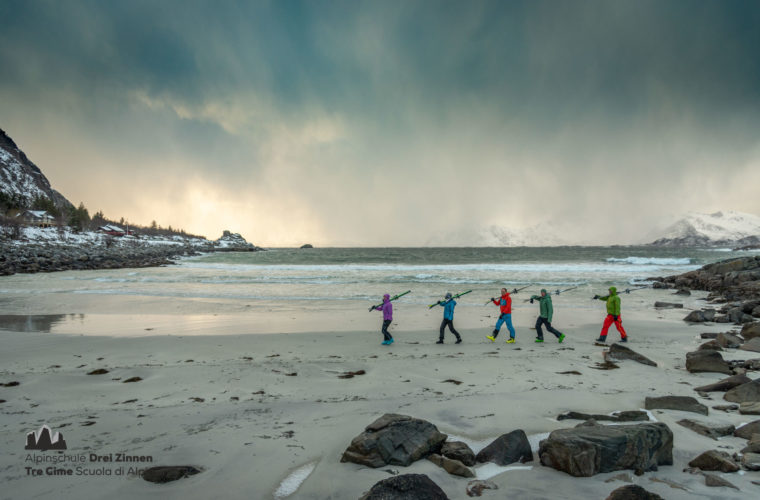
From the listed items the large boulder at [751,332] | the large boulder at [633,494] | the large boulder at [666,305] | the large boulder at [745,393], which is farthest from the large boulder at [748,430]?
the large boulder at [666,305]

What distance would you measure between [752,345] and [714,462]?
→ 27.1ft

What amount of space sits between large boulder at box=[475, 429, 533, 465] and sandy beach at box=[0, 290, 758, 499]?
11cm

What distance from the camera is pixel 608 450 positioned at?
3.79m

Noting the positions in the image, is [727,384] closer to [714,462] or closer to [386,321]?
[714,462]

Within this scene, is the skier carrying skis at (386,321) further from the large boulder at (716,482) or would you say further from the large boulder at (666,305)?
the large boulder at (666,305)

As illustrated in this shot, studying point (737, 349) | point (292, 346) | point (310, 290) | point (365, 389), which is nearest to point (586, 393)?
point (365, 389)

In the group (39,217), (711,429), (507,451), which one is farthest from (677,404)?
(39,217)

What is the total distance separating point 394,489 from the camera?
3039 millimetres

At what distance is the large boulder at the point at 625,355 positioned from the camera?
8.42 m

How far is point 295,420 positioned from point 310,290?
18.7 m

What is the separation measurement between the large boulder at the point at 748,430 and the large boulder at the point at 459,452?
11.6ft

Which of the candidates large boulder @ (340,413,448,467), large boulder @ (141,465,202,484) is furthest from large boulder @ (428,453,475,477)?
large boulder @ (141,465,202,484)

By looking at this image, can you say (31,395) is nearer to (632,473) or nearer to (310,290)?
(632,473)

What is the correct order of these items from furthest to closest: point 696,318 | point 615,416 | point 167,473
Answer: point 696,318, point 615,416, point 167,473
